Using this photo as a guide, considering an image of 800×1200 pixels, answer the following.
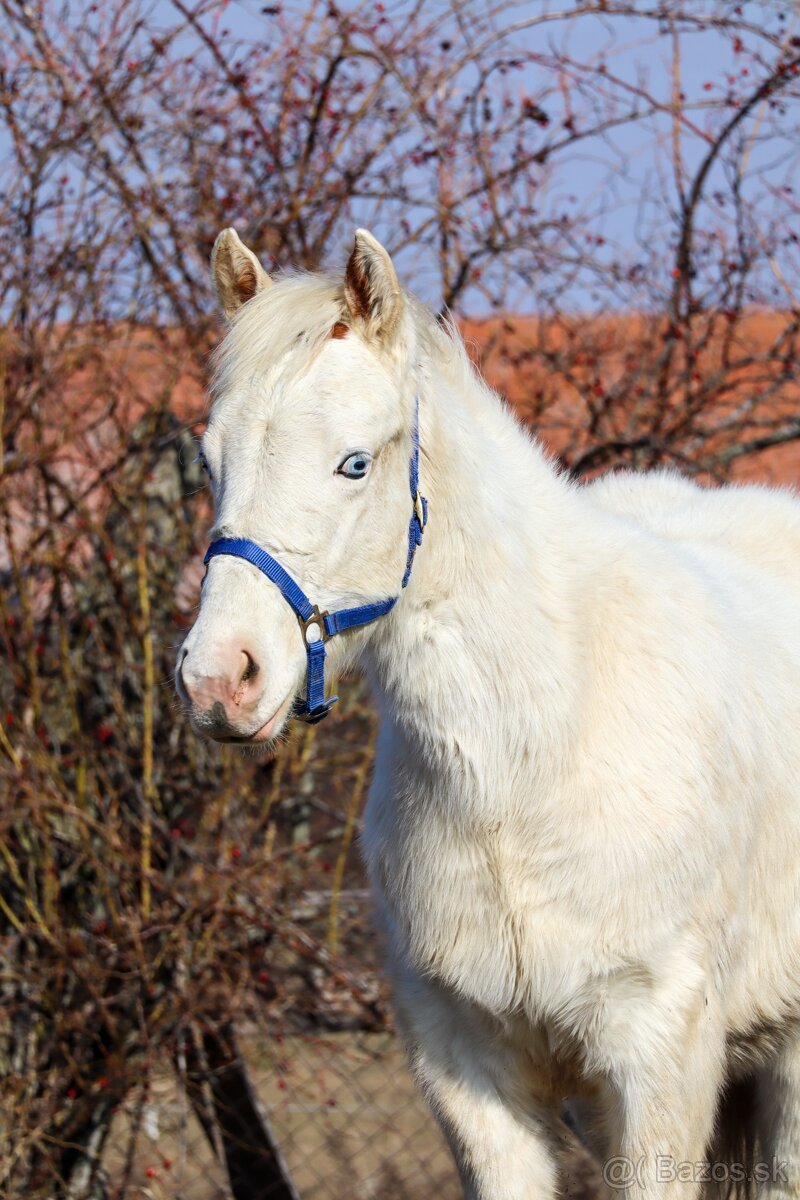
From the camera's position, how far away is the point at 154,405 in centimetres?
443

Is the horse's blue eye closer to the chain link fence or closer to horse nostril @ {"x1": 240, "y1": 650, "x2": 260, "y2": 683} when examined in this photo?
horse nostril @ {"x1": 240, "y1": 650, "x2": 260, "y2": 683}

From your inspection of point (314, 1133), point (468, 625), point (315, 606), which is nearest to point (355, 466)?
point (315, 606)

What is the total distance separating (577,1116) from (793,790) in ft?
2.58

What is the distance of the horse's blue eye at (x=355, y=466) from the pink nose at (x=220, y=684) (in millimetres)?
343

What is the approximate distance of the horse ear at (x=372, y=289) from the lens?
2098 mm

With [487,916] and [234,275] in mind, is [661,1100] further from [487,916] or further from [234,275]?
[234,275]

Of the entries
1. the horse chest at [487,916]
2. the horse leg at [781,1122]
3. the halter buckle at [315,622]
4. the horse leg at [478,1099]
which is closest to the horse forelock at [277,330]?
the halter buckle at [315,622]

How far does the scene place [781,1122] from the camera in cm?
Answer: 270

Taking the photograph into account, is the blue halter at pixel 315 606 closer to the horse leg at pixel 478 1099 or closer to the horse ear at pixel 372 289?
the horse ear at pixel 372 289

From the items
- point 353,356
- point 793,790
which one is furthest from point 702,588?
point 353,356

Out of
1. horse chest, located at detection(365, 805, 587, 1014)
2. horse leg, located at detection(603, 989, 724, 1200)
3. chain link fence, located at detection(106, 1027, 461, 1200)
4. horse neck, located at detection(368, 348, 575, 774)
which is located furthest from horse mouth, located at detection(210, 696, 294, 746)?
chain link fence, located at detection(106, 1027, 461, 1200)

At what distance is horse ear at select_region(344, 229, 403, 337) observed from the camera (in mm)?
2098

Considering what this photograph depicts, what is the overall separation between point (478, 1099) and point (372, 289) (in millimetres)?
1393

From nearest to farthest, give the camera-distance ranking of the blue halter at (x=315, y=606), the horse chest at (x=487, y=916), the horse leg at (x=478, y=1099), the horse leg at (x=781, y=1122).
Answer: the blue halter at (x=315, y=606) → the horse chest at (x=487, y=916) → the horse leg at (x=478, y=1099) → the horse leg at (x=781, y=1122)
